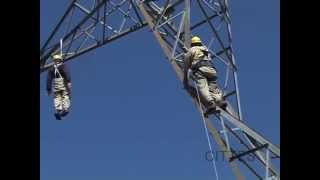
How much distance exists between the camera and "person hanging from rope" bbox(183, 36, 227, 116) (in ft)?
38.2

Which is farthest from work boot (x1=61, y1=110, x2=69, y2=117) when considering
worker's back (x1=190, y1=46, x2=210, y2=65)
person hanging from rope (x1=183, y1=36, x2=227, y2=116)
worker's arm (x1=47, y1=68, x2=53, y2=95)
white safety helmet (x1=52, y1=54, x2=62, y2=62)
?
worker's back (x1=190, y1=46, x2=210, y2=65)

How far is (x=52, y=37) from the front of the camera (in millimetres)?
16766

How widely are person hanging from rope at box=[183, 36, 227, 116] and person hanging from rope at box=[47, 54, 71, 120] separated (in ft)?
11.9

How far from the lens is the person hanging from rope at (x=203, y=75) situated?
11648 mm

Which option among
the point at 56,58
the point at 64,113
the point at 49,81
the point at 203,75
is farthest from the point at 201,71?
the point at 56,58

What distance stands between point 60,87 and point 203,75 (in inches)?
155

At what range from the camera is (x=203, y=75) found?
1171 cm

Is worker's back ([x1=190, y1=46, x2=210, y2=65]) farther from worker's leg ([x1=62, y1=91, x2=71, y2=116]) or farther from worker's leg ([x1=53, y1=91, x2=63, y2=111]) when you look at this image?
worker's leg ([x1=53, y1=91, x2=63, y2=111])

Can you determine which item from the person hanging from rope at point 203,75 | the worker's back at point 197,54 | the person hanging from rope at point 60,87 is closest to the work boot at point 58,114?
the person hanging from rope at point 60,87
